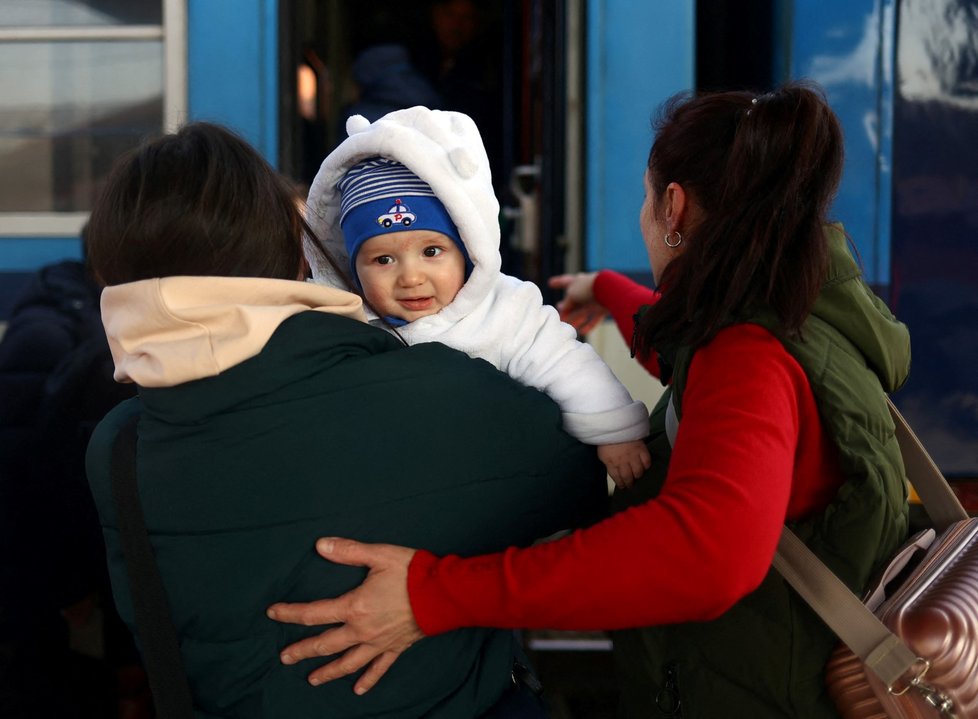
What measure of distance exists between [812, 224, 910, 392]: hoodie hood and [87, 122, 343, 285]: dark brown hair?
2.31 feet

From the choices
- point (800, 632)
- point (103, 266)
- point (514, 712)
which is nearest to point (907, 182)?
point (800, 632)

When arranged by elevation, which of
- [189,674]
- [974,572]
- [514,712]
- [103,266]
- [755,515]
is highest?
[103,266]

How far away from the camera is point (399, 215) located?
1604 mm

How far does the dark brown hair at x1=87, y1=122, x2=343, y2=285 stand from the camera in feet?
3.86

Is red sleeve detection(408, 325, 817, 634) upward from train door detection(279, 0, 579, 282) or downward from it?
downward

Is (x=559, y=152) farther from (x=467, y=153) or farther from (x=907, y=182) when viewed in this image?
(x=467, y=153)

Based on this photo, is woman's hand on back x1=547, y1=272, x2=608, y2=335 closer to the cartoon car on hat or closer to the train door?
the train door

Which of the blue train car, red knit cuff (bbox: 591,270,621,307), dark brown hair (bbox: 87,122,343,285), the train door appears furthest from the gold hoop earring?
the train door

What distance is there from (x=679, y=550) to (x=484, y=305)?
64 centimetres

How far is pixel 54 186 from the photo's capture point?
260 cm

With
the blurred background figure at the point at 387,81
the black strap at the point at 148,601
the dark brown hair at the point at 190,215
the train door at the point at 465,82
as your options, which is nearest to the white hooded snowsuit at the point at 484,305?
the dark brown hair at the point at 190,215

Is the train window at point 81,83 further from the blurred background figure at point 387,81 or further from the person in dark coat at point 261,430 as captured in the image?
the blurred background figure at point 387,81

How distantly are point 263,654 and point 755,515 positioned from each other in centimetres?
60

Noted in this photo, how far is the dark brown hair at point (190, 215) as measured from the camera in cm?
118
